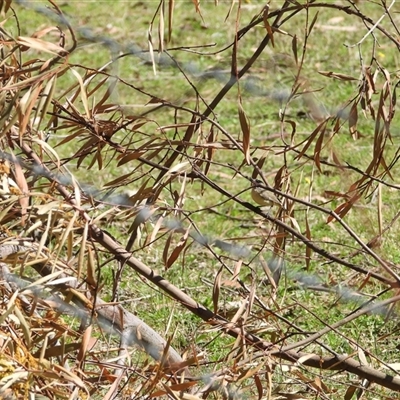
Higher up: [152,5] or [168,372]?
[168,372]

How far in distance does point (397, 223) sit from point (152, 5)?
4.30 m

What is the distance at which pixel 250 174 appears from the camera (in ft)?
16.4

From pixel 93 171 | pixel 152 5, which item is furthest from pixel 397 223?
pixel 152 5

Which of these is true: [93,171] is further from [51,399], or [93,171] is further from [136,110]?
[51,399]

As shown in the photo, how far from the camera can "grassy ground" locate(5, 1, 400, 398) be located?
2514 millimetres

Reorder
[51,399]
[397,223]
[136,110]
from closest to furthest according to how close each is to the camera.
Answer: [51,399] → [397,223] → [136,110]

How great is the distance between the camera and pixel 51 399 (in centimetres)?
206

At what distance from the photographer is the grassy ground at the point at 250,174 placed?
2514 millimetres

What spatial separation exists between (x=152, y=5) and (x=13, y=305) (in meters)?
6.22

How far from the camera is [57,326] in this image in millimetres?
2117

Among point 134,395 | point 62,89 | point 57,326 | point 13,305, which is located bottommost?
point 62,89

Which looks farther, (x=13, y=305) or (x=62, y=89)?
(x=62, y=89)

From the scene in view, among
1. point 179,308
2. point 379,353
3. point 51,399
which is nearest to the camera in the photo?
point 51,399

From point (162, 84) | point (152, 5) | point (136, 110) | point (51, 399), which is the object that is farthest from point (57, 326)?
point (152, 5)
